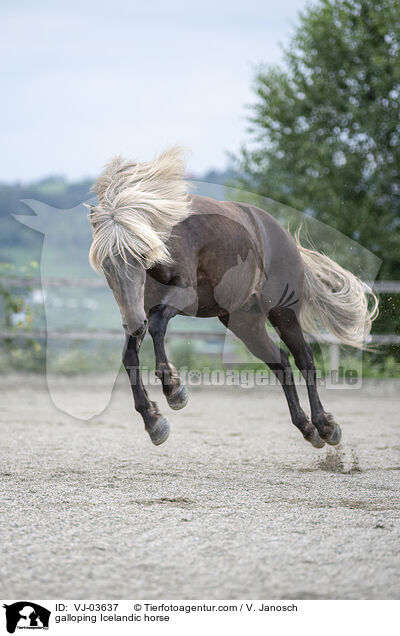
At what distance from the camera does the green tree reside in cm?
1011

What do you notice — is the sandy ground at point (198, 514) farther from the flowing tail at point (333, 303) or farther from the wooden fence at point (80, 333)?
the wooden fence at point (80, 333)

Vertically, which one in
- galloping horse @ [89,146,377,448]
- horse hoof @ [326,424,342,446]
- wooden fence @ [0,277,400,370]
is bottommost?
wooden fence @ [0,277,400,370]

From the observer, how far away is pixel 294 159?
35.7 feet

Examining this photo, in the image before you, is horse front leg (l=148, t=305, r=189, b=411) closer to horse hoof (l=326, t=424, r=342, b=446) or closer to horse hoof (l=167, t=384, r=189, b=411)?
horse hoof (l=167, t=384, r=189, b=411)

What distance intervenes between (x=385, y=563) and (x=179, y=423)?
3986mm

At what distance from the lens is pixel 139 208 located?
11.0 ft

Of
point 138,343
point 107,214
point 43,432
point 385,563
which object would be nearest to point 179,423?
point 43,432

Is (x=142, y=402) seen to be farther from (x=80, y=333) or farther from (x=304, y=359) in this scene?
(x=80, y=333)

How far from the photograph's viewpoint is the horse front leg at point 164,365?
3240 millimetres

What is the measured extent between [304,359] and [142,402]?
4.31ft

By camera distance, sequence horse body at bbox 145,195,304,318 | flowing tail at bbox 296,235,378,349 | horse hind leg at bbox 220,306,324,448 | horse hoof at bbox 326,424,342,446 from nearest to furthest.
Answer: horse body at bbox 145,195,304,318 < horse hoof at bbox 326,424,342,446 < horse hind leg at bbox 220,306,324,448 < flowing tail at bbox 296,235,378,349
